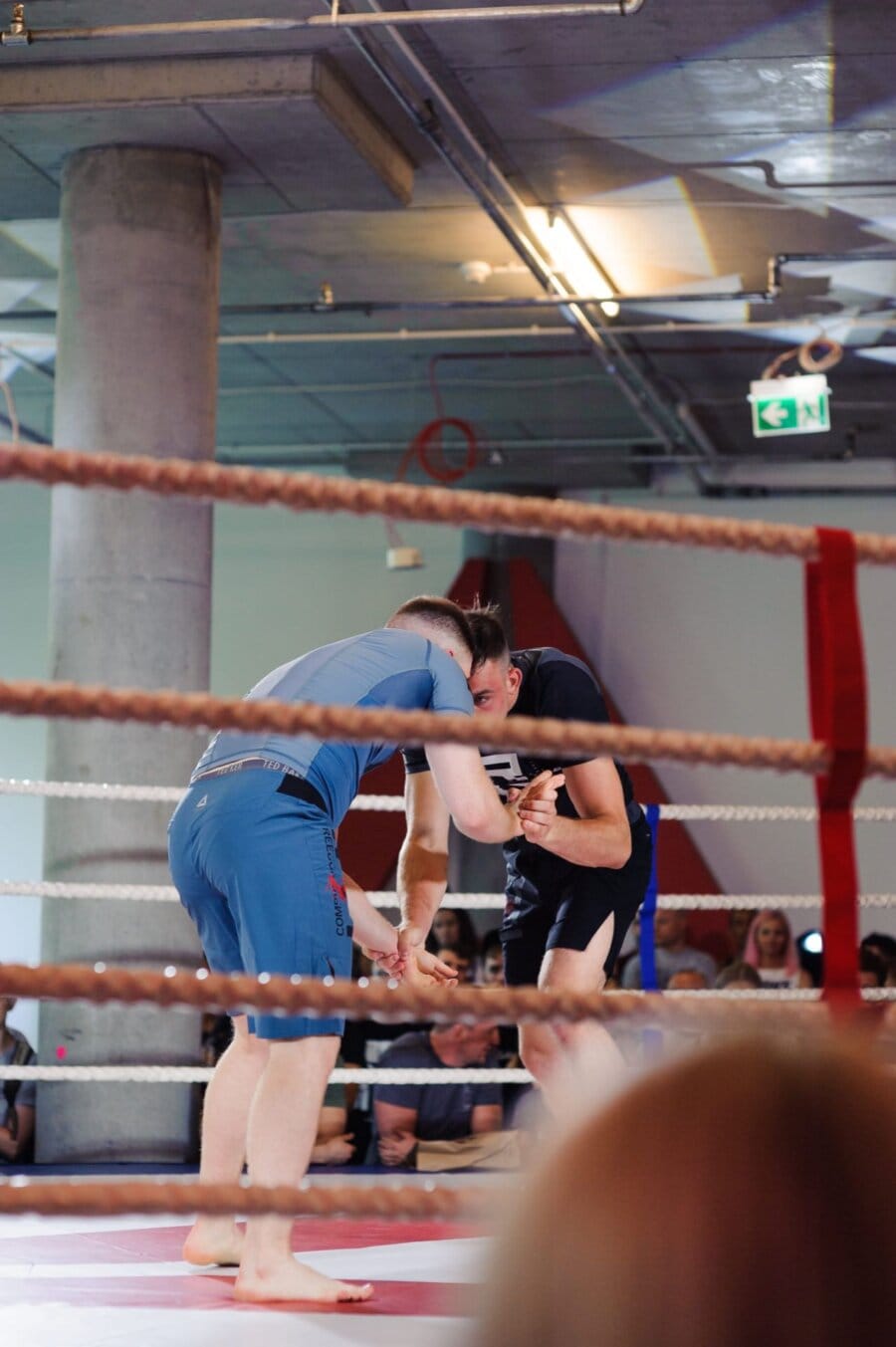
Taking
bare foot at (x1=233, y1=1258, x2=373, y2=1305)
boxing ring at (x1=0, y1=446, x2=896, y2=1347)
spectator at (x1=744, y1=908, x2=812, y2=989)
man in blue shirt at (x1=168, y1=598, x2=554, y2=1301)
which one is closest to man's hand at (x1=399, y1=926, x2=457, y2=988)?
man in blue shirt at (x1=168, y1=598, x2=554, y2=1301)

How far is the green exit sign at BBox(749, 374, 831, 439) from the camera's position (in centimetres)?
690

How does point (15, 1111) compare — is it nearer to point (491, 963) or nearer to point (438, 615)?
point (491, 963)

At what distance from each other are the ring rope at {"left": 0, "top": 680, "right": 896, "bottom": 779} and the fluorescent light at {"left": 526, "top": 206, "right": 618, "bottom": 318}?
5669 mm

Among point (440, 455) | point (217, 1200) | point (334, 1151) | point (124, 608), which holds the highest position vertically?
point (440, 455)

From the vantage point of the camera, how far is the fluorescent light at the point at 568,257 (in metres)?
6.79

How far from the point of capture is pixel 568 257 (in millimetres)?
7215

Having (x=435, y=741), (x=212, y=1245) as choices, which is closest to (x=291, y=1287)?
(x=212, y=1245)

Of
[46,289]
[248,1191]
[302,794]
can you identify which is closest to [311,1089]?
[302,794]

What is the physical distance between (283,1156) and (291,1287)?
18 centimetres

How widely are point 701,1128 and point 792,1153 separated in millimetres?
29

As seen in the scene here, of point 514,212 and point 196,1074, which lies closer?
point 196,1074

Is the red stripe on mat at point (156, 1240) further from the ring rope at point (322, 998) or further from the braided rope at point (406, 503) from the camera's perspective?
the braided rope at point (406, 503)

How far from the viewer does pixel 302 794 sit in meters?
2.38

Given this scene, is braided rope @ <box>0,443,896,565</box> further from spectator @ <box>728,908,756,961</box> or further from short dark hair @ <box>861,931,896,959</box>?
spectator @ <box>728,908,756,961</box>
